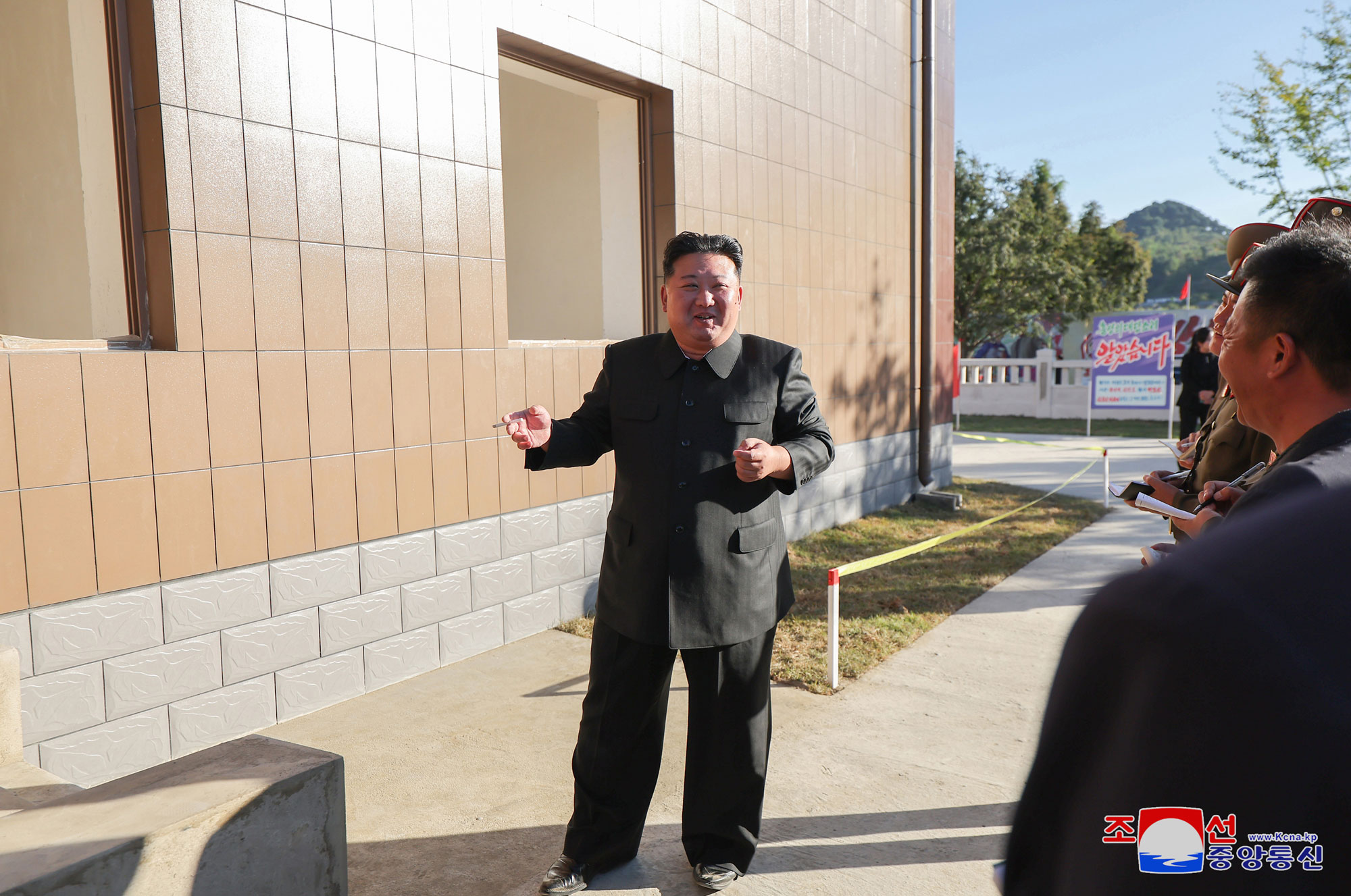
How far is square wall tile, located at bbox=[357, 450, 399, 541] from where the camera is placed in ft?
14.9

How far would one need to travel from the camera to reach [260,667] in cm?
409

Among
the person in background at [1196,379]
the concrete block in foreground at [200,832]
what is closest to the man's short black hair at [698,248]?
the concrete block in foreground at [200,832]

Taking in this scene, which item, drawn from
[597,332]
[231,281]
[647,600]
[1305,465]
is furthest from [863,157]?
[1305,465]

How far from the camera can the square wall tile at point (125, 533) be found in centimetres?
355

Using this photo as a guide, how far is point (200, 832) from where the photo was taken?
74.2 inches

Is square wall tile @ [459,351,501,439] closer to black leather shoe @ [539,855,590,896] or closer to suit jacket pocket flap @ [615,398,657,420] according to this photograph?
suit jacket pocket flap @ [615,398,657,420]

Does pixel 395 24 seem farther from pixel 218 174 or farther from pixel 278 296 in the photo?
pixel 278 296

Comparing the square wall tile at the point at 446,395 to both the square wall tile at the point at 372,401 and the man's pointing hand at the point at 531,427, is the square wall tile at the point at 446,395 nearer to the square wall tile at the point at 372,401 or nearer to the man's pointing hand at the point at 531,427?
the square wall tile at the point at 372,401

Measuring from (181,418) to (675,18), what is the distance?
4382 millimetres

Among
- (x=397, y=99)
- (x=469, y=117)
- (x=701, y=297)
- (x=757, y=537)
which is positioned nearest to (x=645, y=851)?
(x=757, y=537)

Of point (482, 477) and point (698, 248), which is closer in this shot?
point (698, 248)

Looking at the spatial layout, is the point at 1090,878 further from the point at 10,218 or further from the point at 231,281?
the point at 10,218

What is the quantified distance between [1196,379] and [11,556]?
11595mm

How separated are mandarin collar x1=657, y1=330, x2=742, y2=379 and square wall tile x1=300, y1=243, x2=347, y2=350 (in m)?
2.07
